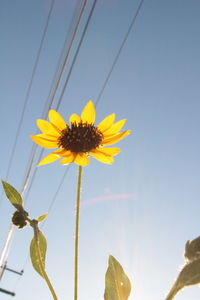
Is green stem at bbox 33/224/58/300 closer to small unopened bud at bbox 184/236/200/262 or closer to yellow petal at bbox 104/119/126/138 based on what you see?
small unopened bud at bbox 184/236/200/262

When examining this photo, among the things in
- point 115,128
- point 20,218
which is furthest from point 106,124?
point 20,218

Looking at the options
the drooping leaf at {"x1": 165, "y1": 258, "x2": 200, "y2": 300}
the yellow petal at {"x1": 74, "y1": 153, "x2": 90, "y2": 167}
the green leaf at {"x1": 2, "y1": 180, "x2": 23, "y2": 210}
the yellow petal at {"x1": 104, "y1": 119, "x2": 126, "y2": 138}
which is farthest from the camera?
the yellow petal at {"x1": 104, "y1": 119, "x2": 126, "y2": 138}

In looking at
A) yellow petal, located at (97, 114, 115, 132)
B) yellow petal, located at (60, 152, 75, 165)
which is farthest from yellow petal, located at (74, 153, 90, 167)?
yellow petal, located at (97, 114, 115, 132)

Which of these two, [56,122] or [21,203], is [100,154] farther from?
[21,203]

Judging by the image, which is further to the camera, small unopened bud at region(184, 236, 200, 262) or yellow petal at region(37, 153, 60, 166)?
yellow petal at region(37, 153, 60, 166)

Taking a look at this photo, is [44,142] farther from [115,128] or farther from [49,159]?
[115,128]

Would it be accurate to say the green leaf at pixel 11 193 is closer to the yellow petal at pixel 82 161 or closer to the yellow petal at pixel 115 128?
the yellow petal at pixel 82 161

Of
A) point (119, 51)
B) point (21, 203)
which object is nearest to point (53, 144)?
point (21, 203)

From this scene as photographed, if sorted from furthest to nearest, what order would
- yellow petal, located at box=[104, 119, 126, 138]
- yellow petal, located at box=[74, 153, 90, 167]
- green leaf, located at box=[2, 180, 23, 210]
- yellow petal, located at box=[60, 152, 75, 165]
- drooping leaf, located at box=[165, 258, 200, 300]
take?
1. yellow petal, located at box=[104, 119, 126, 138]
2. yellow petal, located at box=[60, 152, 75, 165]
3. yellow petal, located at box=[74, 153, 90, 167]
4. green leaf, located at box=[2, 180, 23, 210]
5. drooping leaf, located at box=[165, 258, 200, 300]

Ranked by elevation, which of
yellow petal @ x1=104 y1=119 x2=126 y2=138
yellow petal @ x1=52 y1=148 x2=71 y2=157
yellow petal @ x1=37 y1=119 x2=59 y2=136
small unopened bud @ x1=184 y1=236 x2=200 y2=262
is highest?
yellow petal @ x1=104 y1=119 x2=126 y2=138
